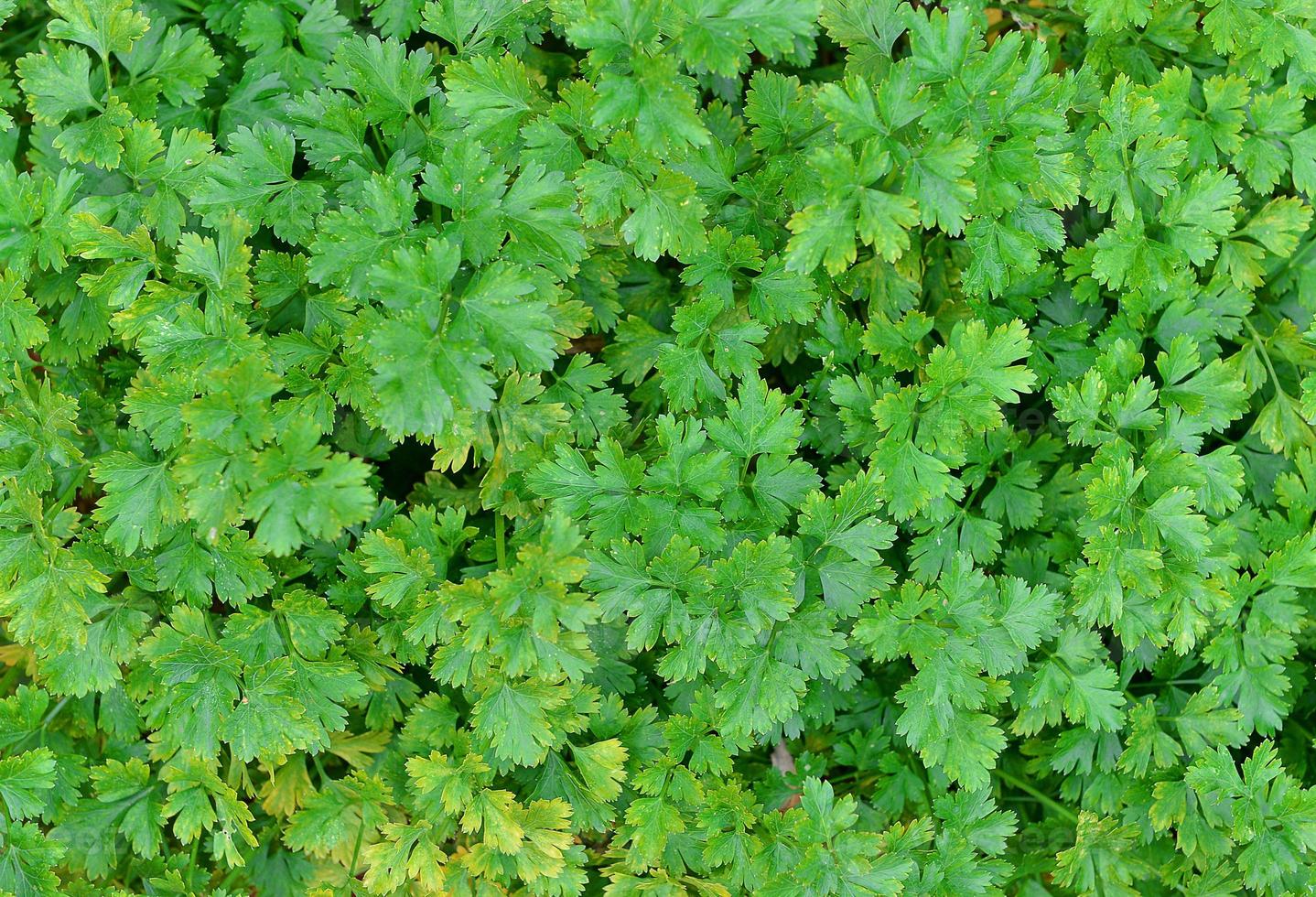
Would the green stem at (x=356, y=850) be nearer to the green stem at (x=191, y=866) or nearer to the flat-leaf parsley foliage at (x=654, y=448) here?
the flat-leaf parsley foliage at (x=654, y=448)

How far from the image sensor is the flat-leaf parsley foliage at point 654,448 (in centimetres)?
216

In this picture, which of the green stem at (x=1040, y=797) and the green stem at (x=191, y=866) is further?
the green stem at (x=1040, y=797)

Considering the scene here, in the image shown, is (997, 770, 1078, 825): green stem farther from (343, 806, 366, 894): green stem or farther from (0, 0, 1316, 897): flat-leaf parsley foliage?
(343, 806, 366, 894): green stem

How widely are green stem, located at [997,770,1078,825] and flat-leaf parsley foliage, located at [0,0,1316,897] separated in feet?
0.17

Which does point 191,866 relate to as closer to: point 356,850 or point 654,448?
point 356,850

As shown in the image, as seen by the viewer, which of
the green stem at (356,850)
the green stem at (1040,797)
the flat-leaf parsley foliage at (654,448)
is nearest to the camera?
the flat-leaf parsley foliage at (654,448)

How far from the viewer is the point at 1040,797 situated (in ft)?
8.87

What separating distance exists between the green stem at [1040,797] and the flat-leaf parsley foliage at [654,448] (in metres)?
0.05

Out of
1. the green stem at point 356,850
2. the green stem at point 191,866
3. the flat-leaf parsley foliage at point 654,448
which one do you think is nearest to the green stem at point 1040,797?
the flat-leaf parsley foliage at point 654,448

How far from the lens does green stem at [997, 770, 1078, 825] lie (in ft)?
8.81

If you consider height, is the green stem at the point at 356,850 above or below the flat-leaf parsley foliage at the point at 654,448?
below

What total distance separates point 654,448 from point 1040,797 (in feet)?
4.67

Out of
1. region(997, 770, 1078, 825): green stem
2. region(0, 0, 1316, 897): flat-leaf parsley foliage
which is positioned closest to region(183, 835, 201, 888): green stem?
region(0, 0, 1316, 897): flat-leaf parsley foliage

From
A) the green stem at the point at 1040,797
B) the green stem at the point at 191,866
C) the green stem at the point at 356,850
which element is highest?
the green stem at the point at 1040,797
